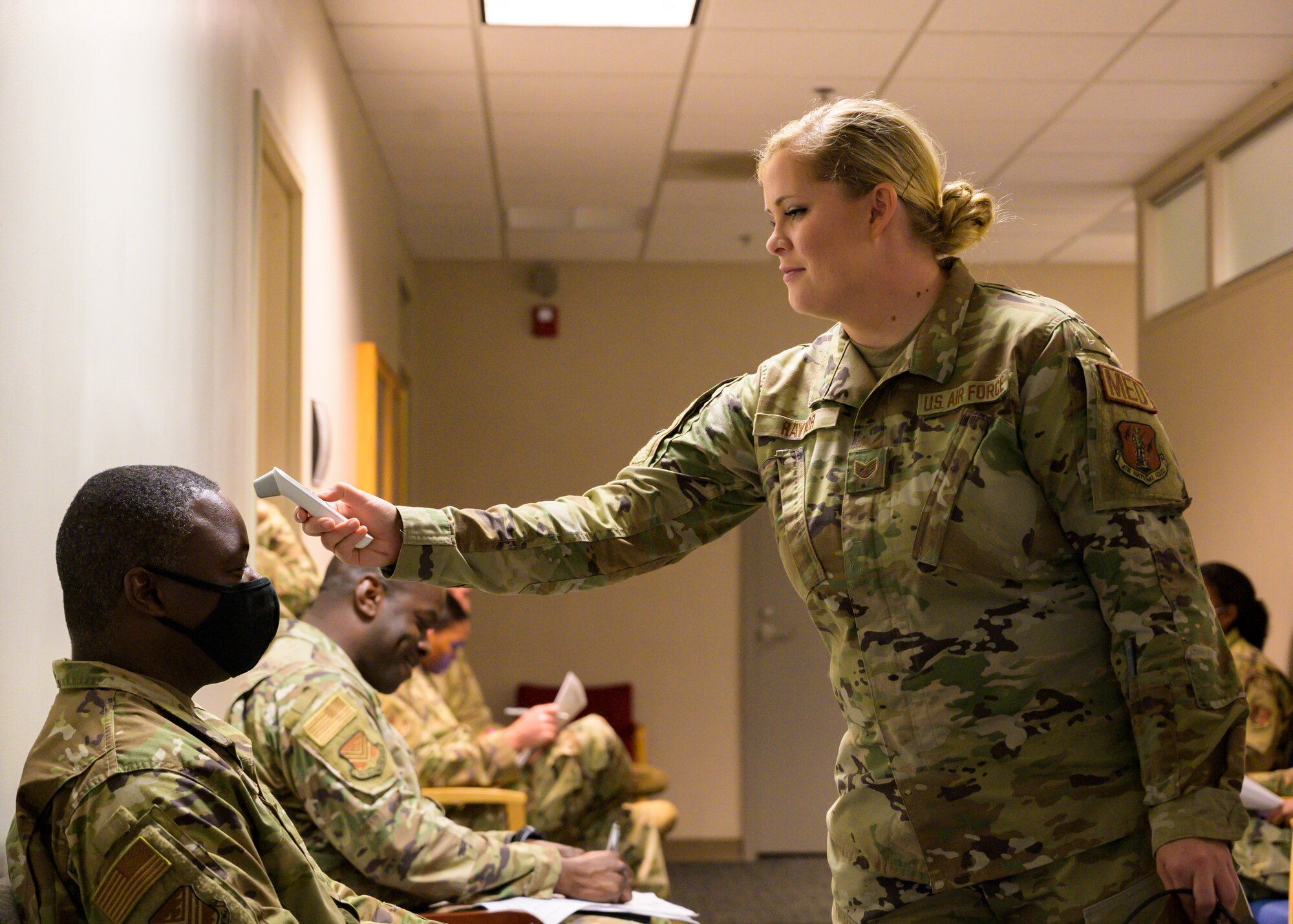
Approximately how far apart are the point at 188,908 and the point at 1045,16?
11.8 feet

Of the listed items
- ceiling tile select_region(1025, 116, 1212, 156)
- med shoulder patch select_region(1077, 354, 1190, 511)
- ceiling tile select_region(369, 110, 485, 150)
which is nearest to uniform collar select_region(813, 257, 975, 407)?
med shoulder patch select_region(1077, 354, 1190, 511)

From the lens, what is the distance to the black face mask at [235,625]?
1.37 m

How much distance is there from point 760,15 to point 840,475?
277cm

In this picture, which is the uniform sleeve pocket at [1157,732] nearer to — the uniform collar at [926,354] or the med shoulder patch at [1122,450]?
the med shoulder patch at [1122,450]

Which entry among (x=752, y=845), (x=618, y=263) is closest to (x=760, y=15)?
(x=618, y=263)

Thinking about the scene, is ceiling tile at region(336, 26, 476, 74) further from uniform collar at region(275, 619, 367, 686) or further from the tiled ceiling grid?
uniform collar at region(275, 619, 367, 686)

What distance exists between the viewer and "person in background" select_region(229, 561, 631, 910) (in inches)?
80.1

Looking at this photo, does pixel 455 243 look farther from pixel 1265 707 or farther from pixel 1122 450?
pixel 1122 450

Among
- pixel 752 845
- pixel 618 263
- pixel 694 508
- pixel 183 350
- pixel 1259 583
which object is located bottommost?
pixel 752 845

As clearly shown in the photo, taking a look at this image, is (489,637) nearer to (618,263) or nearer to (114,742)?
(618,263)

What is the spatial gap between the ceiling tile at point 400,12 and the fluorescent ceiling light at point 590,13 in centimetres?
9

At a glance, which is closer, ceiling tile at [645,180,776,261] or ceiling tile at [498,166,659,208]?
ceiling tile at [498,166,659,208]

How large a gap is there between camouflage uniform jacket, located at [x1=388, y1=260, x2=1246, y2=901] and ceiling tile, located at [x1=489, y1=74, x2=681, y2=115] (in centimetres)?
312

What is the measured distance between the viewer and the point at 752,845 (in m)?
6.54
